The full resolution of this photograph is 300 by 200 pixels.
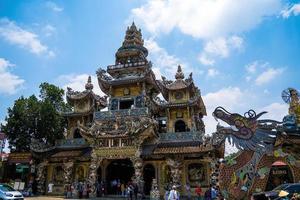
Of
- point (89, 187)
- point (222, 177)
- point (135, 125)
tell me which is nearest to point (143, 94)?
point (135, 125)

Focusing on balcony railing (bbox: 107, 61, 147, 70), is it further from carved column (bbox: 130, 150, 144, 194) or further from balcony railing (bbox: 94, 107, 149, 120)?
carved column (bbox: 130, 150, 144, 194)

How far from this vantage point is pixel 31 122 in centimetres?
3519

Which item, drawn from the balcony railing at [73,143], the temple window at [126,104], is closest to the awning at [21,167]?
the balcony railing at [73,143]

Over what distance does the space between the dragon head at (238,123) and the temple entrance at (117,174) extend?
17.9 metres

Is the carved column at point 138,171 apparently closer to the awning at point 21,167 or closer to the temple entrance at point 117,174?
the temple entrance at point 117,174

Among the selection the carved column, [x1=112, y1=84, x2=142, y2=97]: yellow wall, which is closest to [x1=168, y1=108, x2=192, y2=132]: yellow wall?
[x1=112, y1=84, x2=142, y2=97]: yellow wall

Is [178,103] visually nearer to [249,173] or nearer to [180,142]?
[180,142]

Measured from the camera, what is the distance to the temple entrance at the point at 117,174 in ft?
98.4

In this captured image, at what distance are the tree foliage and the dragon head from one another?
24.7m

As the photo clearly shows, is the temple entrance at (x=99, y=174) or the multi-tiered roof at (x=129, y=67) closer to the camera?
the temple entrance at (x=99, y=174)

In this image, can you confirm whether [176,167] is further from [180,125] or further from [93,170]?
[93,170]

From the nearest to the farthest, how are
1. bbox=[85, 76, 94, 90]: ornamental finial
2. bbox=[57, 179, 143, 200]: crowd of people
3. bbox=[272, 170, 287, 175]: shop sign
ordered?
bbox=[272, 170, 287, 175]: shop sign < bbox=[57, 179, 143, 200]: crowd of people < bbox=[85, 76, 94, 90]: ornamental finial

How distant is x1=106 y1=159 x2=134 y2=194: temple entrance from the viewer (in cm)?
2998

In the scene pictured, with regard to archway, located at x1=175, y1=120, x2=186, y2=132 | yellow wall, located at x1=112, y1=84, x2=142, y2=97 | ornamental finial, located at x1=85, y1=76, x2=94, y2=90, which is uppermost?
ornamental finial, located at x1=85, y1=76, x2=94, y2=90
